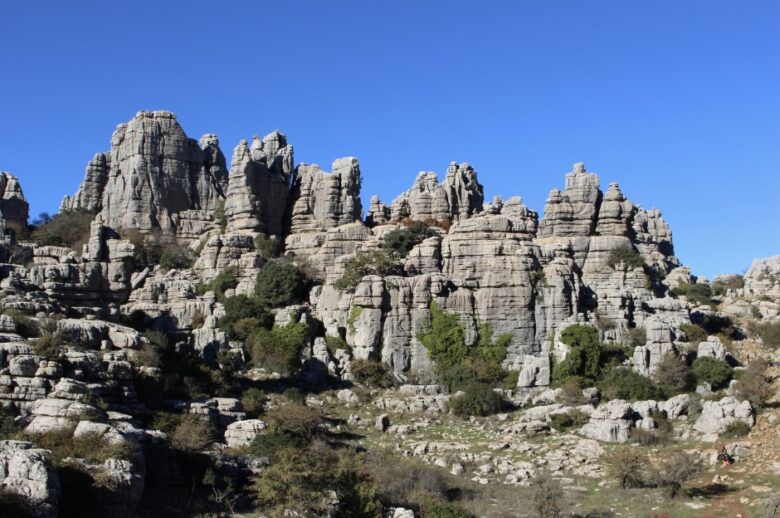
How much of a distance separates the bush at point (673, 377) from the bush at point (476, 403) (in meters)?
6.67

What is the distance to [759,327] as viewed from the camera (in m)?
50.3

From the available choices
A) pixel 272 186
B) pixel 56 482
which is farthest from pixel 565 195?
pixel 56 482

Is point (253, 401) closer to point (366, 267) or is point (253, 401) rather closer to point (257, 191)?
point (366, 267)

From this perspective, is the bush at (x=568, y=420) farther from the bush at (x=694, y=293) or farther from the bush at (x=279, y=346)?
the bush at (x=694, y=293)

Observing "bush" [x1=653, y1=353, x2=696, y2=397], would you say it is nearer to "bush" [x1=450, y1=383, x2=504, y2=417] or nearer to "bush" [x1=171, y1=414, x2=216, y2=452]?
"bush" [x1=450, y1=383, x2=504, y2=417]

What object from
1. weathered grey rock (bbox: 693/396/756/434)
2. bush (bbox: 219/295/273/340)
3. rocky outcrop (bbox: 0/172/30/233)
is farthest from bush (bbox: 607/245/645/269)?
rocky outcrop (bbox: 0/172/30/233)

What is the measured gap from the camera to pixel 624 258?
174 feet

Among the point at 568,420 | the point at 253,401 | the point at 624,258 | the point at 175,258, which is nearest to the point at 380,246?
the point at 175,258

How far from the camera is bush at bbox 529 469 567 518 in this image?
27.0m

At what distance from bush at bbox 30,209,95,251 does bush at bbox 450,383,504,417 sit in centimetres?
2546

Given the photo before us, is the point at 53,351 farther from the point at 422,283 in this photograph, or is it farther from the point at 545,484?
the point at 422,283

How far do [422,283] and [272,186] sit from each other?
15685mm

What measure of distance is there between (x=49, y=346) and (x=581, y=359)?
22066 mm

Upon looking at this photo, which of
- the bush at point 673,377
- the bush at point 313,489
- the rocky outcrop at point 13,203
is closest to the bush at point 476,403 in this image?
the bush at point 673,377
